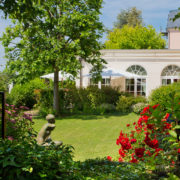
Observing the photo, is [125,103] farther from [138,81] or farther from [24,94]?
[24,94]

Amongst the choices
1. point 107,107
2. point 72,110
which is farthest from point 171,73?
point 72,110

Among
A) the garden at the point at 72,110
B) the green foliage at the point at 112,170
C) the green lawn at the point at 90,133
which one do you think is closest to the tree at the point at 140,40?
the garden at the point at 72,110

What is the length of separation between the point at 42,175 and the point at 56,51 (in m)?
11.3

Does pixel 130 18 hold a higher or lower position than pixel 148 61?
higher

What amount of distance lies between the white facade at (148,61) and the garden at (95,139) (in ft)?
14.6

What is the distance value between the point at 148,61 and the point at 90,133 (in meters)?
12.8

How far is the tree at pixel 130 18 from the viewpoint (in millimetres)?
46222

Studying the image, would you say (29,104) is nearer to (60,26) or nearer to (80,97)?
(80,97)

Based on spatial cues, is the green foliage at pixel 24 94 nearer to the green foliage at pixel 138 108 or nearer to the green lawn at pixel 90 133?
the green lawn at pixel 90 133

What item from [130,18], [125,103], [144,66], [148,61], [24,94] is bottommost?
[125,103]

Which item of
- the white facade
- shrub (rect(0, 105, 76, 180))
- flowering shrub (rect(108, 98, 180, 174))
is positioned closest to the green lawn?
flowering shrub (rect(108, 98, 180, 174))

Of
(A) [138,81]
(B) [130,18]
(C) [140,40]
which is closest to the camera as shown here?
(A) [138,81]

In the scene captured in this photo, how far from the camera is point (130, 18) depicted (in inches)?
1827

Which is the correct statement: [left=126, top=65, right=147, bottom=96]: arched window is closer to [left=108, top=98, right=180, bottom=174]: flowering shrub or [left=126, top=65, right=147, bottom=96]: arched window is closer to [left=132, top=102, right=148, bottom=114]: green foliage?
[left=132, top=102, right=148, bottom=114]: green foliage
